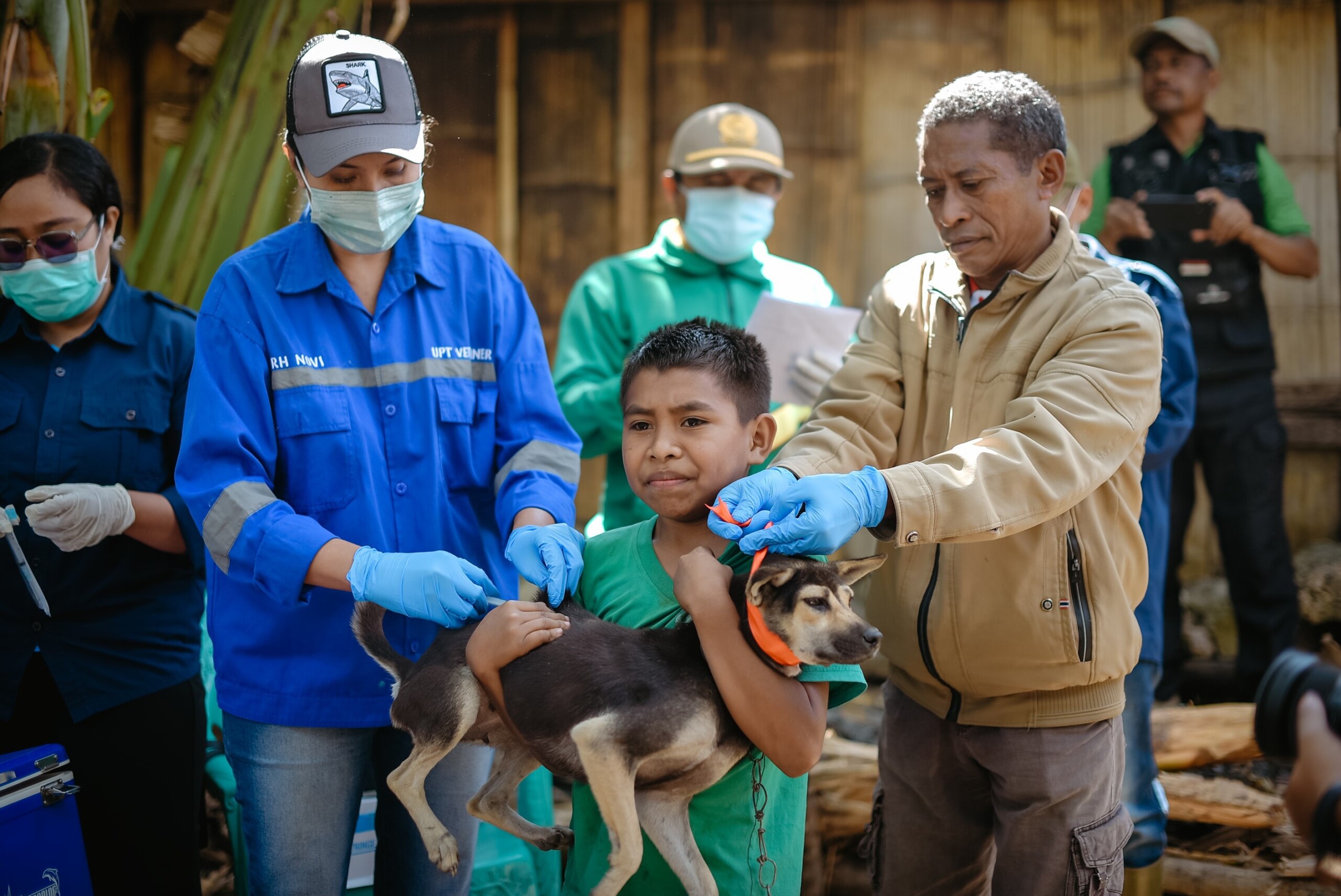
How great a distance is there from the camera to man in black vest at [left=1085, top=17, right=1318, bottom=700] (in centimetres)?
527

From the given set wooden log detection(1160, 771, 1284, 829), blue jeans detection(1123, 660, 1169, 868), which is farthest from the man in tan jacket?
wooden log detection(1160, 771, 1284, 829)

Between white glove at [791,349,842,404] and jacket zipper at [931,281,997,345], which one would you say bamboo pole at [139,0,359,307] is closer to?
white glove at [791,349,842,404]

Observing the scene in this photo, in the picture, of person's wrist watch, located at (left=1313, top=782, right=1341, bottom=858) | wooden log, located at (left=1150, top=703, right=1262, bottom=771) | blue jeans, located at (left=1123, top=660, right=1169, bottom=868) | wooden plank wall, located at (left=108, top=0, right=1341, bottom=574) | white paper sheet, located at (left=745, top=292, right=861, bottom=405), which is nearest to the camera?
person's wrist watch, located at (left=1313, top=782, right=1341, bottom=858)

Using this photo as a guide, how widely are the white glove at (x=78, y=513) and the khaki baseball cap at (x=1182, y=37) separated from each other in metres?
5.20

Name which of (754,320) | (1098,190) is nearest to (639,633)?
(754,320)

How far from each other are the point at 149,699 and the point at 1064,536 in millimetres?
2592

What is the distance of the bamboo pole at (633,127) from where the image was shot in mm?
6129

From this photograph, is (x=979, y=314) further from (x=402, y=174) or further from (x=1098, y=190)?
(x=1098, y=190)

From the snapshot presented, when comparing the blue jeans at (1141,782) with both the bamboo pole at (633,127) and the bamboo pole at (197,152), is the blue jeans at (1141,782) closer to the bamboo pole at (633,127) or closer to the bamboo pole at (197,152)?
the bamboo pole at (633,127)

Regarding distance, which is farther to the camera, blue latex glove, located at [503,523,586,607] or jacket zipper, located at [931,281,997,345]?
jacket zipper, located at [931,281,997,345]

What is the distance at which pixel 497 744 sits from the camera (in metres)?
2.31

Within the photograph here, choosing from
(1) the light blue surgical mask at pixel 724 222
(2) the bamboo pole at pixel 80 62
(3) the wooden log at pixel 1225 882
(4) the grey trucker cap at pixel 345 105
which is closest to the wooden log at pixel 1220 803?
(3) the wooden log at pixel 1225 882

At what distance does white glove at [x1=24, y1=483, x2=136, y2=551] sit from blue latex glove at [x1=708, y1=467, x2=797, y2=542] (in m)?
1.71

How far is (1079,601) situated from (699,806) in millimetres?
1029
